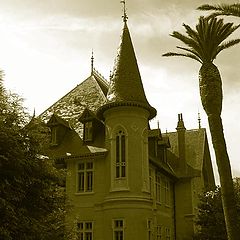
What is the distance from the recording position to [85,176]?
2873 centimetres

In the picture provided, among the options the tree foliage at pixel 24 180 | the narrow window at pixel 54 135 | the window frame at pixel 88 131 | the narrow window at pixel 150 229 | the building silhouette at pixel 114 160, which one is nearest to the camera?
the tree foliage at pixel 24 180

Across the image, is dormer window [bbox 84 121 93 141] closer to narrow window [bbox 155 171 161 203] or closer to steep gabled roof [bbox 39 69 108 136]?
steep gabled roof [bbox 39 69 108 136]

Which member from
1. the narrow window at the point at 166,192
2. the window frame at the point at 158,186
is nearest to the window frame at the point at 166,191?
the narrow window at the point at 166,192

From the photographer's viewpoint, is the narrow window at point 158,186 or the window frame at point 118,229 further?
the narrow window at point 158,186

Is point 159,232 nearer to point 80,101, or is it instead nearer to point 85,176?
point 85,176

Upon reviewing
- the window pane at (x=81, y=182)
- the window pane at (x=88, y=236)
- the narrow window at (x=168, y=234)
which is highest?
the window pane at (x=81, y=182)

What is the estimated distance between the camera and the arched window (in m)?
27.9

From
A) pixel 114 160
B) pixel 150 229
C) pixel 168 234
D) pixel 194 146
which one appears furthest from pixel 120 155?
pixel 194 146

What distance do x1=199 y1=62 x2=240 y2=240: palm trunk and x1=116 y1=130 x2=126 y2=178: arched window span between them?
33.1 feet

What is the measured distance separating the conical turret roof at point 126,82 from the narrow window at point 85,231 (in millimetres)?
6926

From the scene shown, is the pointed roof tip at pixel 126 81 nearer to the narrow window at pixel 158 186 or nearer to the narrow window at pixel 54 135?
the narrow window at pixel 54 135

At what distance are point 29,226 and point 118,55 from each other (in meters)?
17.1

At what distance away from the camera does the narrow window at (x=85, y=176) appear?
2873 centimetres

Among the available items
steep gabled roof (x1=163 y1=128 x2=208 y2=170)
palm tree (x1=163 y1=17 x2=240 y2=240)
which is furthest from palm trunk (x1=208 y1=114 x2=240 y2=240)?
steep gabled roof (x1=163 y1=128 x2=208 y2=170)
